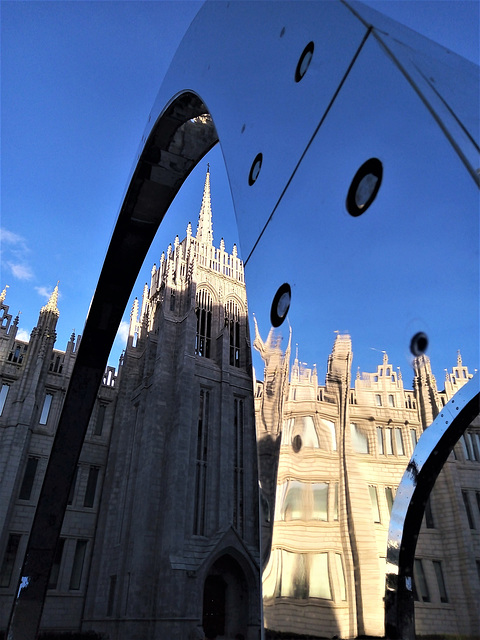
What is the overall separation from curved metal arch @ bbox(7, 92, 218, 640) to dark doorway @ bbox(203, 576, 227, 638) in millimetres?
13473

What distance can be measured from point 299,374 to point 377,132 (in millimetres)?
720

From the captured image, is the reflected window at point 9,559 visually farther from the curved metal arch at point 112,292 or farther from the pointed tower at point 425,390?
the pointed tower at point 425,390

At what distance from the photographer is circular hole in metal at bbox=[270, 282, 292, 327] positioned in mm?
1571

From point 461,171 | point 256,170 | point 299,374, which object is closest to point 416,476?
point 299,374

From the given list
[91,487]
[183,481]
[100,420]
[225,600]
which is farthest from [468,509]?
[100,420]

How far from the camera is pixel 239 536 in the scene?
64.3 ft

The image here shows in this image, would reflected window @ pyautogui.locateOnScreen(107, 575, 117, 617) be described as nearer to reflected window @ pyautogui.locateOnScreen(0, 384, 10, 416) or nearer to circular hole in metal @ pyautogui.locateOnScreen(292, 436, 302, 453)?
reflected window @ pyautogui.locateOnScreen(0, 384, 10, 416)

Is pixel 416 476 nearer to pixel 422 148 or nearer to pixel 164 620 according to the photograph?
pixel 422 148

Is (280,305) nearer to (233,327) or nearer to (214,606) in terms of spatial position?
(214,606)

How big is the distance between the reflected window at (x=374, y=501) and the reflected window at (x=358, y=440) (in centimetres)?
9

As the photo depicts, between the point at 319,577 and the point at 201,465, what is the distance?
20.3 metres

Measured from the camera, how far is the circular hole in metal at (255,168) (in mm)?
1966

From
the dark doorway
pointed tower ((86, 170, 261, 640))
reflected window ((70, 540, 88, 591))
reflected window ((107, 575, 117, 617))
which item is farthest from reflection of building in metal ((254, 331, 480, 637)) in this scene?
reflected window ((70, 540, 88, 591))

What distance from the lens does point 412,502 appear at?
1.09 meters
